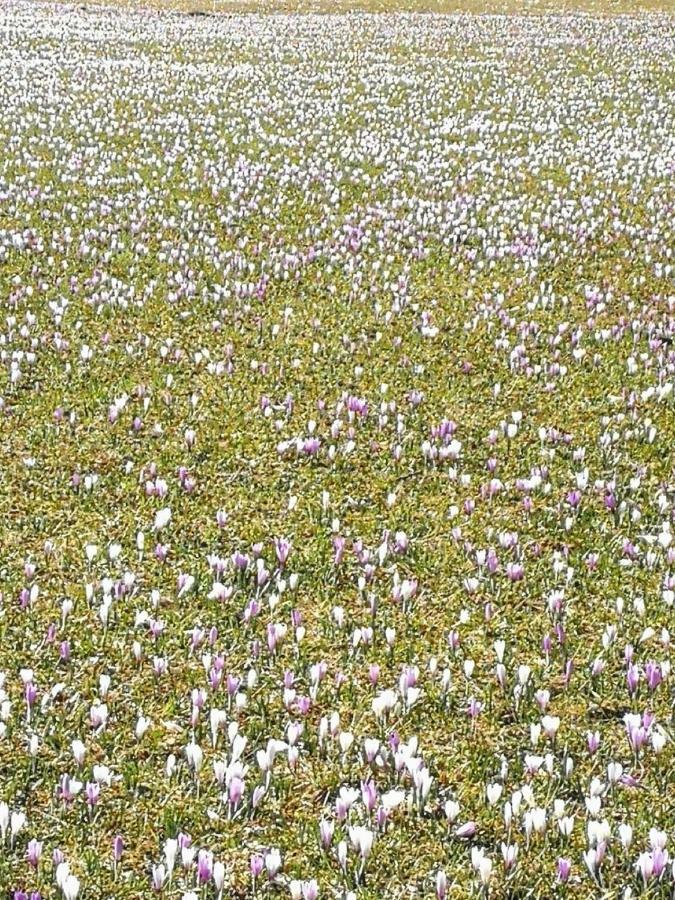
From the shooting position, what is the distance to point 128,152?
750 inches

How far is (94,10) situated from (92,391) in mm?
47658

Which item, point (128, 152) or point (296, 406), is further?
point (128, 152)

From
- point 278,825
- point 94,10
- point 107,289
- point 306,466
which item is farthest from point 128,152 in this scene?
point 94,10

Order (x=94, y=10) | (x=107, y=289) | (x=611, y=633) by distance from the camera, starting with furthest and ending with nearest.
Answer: (x=94, y=10), (x=107, y=289), (x=611, y=633)

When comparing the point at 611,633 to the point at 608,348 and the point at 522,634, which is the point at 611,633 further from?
the point at 608,348

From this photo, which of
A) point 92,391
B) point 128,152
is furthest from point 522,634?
point 128,152

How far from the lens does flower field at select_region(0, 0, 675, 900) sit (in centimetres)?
477

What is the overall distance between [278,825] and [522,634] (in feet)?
6.99

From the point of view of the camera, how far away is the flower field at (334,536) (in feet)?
15.6

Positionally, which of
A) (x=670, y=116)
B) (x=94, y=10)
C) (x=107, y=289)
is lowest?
(x=107, y=289)

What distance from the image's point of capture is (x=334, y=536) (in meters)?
7.24

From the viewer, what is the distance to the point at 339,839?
4.72 meters

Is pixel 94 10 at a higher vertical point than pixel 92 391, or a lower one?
higher

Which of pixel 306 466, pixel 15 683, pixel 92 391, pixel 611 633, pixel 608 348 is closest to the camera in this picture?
pixel 15 683
